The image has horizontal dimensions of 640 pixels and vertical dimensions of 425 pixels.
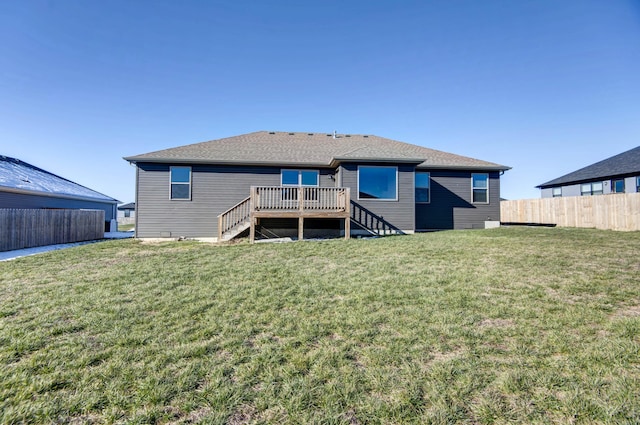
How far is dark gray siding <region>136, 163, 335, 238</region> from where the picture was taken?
1120 cm

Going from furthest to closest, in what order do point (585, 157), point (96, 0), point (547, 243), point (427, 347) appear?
point (585, 157) < point (96, 0) < point (547, 243) < point (427, 347)

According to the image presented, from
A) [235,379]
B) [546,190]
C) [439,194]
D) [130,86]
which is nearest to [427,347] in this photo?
[235,379]

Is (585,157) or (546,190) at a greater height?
(585,157)

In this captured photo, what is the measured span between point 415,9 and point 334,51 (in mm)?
3999

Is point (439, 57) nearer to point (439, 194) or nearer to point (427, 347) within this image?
point (439, 194)

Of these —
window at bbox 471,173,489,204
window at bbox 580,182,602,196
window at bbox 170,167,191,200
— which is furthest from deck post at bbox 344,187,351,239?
window at bbox 580,182,602,196

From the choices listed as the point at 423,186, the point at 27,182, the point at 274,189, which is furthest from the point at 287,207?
the point at 27,182

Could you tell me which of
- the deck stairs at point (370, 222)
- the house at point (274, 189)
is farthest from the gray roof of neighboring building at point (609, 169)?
the deck stairs at point (370, 222)

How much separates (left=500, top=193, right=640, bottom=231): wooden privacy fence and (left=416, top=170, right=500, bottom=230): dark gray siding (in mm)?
3350

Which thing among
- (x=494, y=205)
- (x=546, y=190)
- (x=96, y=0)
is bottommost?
(x=494, y=205)

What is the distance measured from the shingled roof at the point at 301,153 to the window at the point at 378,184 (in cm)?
54

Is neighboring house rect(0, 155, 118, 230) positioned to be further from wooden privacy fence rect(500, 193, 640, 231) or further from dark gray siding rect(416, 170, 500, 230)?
wooden privacy fence rect(500, 193, 640, 231)

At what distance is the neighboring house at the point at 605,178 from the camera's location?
53.5 ft

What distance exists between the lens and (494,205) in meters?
13.0
